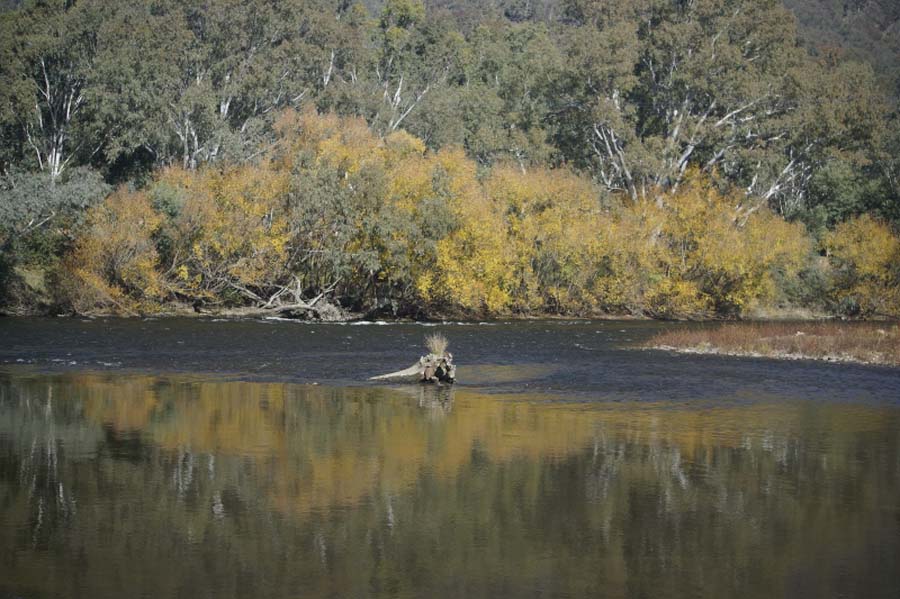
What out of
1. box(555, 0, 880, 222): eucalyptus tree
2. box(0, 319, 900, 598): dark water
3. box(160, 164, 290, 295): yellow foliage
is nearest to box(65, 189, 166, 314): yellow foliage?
box(160, 164, 290, 295): yellow foliage

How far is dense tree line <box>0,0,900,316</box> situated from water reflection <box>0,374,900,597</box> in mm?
31073

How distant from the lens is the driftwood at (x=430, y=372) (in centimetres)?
→ 3394

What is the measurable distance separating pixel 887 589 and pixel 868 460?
9003 mm

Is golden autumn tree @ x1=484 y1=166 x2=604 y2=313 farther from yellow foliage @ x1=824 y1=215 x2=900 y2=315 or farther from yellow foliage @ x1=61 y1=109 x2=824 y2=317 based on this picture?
yellow foliage @ x1=824 y1=215 x2=900 y2=315

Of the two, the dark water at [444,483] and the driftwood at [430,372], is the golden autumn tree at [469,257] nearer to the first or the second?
the dark water at [444,483]

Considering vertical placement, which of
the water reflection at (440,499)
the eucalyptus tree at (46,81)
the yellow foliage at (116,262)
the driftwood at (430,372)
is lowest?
the water reflection at (440,499)

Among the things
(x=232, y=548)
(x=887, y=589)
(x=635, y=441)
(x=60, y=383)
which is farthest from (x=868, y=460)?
(x=60, y=383)

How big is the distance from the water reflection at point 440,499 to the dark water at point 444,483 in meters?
0.06

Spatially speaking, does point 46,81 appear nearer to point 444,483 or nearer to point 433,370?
point 433,370

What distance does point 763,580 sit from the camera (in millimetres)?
15086

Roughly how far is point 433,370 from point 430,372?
0.36 feet

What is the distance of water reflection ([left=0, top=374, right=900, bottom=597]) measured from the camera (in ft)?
49.1

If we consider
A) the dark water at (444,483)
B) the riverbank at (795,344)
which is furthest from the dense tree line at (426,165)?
the dark water at (444,483)

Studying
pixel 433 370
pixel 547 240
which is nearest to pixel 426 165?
pixel 547 240
